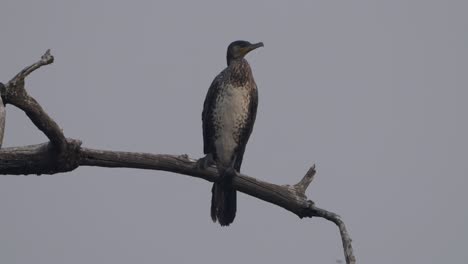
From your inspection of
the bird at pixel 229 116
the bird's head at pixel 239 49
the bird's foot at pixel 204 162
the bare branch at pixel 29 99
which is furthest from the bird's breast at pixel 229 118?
the bare branch at pixel 29 99

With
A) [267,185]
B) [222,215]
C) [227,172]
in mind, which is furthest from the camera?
[222,215]

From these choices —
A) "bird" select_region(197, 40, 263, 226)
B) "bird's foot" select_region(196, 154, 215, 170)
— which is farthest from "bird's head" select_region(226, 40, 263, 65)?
"bird's foot" select_region(196, 154, 215, 170)

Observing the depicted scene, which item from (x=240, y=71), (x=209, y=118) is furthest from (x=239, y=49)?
(x=209, y=118)

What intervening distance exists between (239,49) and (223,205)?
5.69ft

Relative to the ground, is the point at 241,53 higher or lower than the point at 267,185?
higher

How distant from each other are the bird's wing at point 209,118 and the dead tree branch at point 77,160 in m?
1.51

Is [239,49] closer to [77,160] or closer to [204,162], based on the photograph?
[204,162]

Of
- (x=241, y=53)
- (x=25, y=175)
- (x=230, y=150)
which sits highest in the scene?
(x=241, y=53)

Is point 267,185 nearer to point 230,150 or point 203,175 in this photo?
point 203,175

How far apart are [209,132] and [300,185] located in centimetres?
174

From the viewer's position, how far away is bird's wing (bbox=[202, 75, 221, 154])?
667cm

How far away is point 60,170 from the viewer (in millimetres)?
4586

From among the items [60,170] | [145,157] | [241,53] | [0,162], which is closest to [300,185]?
[145,157]

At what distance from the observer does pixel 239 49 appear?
24.0 ft
